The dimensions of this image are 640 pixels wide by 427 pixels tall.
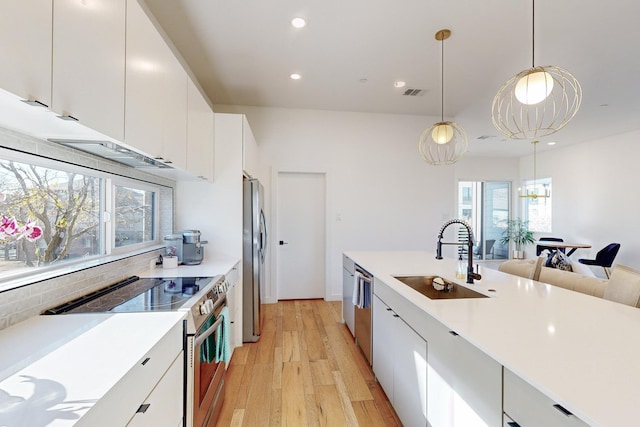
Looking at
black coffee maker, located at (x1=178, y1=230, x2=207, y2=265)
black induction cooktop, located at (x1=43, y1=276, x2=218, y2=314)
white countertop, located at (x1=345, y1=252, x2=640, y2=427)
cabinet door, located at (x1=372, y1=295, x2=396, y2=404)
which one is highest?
black coffee maker, located at (x1=178, y1=230, x2=207, y2=265)

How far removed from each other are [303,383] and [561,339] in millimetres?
1845

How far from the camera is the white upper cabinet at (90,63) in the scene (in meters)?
0.96

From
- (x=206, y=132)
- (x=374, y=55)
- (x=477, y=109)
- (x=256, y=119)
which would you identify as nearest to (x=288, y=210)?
(x=256, y=119)

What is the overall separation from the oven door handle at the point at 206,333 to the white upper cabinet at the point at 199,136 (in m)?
1.16

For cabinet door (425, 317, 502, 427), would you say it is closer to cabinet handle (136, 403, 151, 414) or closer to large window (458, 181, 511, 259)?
cabinet handle (136, 403, 151, 414)

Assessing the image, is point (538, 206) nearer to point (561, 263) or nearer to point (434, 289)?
point (561, 263)

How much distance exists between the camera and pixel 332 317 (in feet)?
12.2

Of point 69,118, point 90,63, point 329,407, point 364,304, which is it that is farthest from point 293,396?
point 90,63

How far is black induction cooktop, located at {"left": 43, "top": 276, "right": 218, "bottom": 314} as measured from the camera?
139 cm

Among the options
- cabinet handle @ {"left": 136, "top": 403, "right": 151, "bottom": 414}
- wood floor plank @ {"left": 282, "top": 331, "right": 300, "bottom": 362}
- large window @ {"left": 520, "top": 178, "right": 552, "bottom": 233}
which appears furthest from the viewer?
large window @ {"left": 520, "top": 178, "right": 552, "bottom": 233}

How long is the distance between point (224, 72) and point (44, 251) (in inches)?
102

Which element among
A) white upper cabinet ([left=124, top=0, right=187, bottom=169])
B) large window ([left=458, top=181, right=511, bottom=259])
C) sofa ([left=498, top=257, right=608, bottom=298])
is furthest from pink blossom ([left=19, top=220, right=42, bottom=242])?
large window ([left=458, top=181, right=511, bottom=259])

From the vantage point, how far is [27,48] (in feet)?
2.75

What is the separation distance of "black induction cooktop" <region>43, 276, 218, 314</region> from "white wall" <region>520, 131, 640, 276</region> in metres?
7.55
